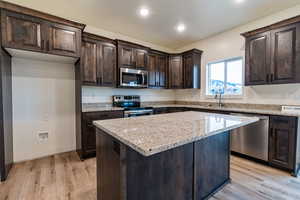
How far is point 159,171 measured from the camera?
1.28 metres

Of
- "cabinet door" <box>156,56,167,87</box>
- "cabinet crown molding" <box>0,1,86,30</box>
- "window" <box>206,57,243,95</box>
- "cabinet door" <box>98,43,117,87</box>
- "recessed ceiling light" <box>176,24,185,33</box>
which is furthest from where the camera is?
"cabinet door" <box>156,56,167,87</box>

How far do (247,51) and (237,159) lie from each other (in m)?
2.19

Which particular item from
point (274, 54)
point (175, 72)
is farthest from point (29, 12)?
point (274, 54)

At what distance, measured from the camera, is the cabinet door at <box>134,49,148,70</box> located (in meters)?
3.87

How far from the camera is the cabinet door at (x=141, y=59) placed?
3872 millimetres

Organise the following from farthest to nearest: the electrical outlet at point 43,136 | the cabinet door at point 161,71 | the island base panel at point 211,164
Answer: the cabinet door at point 161,71, the electrical outlet at point 43,136, the island base panel at point 211,164

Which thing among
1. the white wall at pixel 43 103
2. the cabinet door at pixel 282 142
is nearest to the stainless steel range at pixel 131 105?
the white wall at pixel 43 103

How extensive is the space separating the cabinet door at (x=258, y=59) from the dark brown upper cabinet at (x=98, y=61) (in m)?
2.90

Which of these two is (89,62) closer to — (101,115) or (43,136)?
(101,115)

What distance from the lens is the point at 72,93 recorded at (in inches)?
132

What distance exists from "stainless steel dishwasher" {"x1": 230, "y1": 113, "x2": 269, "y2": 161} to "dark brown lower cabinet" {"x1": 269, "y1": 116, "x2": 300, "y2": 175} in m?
0.09

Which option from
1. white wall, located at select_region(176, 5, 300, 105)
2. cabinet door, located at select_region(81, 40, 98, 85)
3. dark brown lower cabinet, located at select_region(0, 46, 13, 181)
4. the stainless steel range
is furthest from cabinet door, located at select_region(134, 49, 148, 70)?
dark brown lower cabinet, located at select_region(0, 46, 13, 181)

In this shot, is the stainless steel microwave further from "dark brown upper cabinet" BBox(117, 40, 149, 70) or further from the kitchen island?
the kitchen island

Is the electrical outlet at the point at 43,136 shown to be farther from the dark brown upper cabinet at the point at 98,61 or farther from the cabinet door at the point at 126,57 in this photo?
the cabinet door at the point at 126,57
